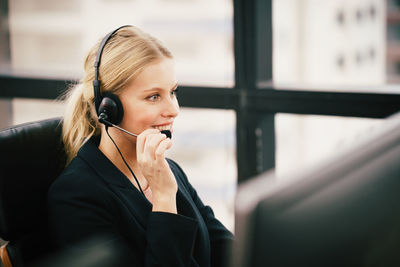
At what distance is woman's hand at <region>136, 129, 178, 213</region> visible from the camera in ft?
3.70

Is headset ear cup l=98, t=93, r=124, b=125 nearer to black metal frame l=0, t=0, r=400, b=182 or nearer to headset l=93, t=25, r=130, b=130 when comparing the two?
headset l=93, t=25, r=130, b=130

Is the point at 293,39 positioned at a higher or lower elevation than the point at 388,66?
higher

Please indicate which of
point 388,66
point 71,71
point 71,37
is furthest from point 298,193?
point 388,66

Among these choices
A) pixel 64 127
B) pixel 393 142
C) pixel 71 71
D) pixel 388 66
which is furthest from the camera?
pixel 388 66

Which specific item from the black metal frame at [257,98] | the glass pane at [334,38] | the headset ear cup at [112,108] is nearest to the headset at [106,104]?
the headset ear cup at [112,108]

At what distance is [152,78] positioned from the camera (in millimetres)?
1192

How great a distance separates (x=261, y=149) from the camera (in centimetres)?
226

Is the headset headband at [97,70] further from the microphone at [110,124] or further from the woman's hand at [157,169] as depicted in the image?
the woman's hand at [157,169]

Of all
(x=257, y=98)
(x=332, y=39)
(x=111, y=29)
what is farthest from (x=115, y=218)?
(x=332, y=39)

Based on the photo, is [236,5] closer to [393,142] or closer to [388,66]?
[393,142]

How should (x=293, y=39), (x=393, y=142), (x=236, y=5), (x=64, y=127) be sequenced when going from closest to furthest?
(x=393, y=142) → (x=64, y=127) → (x=236, y=5) → (x=293, y=39)

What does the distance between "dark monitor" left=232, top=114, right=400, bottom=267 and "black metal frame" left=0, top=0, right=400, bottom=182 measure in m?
1.59

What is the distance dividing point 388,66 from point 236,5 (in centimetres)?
3349

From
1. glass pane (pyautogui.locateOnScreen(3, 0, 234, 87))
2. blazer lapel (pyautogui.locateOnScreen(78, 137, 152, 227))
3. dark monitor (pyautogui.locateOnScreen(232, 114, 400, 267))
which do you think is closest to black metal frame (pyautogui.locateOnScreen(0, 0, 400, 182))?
glass pane (pyautogui.locateOnScreen(3, 0, 234, 87))
